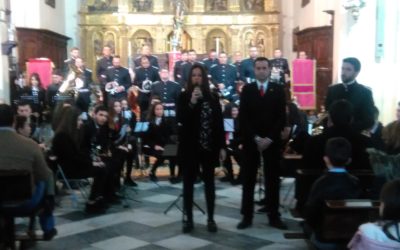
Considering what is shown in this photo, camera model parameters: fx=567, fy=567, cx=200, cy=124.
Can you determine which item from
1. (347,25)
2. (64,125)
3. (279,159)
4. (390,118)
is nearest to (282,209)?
(279,159)

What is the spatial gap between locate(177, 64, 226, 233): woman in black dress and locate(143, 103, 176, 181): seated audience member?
10.4 ft

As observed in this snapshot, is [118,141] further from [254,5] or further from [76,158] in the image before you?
[254,5]

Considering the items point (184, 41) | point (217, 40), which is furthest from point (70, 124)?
point (217, 40)

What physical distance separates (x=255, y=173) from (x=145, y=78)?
7687 mm

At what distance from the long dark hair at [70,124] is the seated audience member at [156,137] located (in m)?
2.42

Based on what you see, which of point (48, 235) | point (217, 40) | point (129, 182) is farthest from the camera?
point (217, 40)

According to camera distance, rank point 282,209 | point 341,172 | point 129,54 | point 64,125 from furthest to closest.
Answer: point 129,54, point 282,209, point 64,125, point 341,172

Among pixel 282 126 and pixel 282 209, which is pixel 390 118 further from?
pixel 282 126

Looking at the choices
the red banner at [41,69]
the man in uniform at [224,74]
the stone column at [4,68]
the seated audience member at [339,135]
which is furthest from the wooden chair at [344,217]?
the red banner at [41,69]

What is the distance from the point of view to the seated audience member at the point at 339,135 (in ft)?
16.5

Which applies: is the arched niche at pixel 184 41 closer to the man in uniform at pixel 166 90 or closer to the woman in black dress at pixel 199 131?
the man in uniform at pixel 166 90

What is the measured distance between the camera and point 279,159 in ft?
20.4

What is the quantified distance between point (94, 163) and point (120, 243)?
1.52 metres

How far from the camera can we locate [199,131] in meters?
6.02
